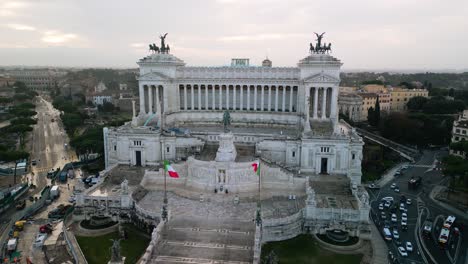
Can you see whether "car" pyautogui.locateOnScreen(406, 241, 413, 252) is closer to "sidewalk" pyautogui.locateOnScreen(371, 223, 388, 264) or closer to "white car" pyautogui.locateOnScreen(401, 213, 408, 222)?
"sidewalk" pyautogui.locateOnScreen(371, 223, 388, 264)

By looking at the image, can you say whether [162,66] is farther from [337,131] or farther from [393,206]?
[393,206]

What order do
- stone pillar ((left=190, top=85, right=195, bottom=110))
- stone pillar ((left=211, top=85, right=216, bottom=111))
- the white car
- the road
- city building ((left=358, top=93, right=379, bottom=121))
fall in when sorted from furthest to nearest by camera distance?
city building ((left=358, top=93, right=379, bottom=121)) → stone pillar ((left=190, top=85, right=195, bottom=110)) → stone pillar ((left=211, top=85, right=216, bottom=111)) → the white car → the road

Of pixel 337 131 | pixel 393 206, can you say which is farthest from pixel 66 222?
pixel 393 206

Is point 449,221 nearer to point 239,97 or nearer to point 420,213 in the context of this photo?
point 420,213

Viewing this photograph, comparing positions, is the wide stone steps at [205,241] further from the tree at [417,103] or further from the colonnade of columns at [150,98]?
the tree at [417,103]

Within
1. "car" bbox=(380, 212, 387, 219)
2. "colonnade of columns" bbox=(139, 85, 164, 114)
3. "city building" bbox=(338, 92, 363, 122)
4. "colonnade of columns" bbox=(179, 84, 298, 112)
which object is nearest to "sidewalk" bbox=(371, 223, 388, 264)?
"car" bbox=(380, 212, 387, 219)

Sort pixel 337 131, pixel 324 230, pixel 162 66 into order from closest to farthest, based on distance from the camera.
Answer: pixel 324 230, pixel 337 131, pixel 162 66

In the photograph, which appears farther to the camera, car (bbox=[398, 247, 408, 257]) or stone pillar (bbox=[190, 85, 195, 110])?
stone pillar (bbox=[190, 85, 195, 110])
